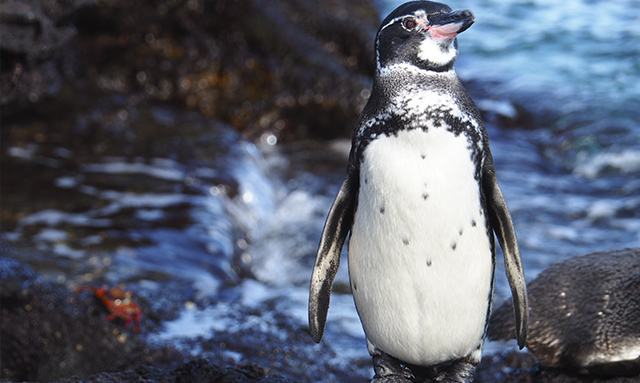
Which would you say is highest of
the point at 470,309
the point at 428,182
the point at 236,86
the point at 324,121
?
the point at 428,182

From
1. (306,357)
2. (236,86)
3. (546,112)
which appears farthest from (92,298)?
(546,112)

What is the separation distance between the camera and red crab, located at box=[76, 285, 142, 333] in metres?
4.05

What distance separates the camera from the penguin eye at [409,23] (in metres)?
2.62

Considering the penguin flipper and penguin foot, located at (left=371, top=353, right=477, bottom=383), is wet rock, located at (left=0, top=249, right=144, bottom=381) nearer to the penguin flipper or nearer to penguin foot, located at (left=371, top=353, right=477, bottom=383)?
the penguin flipper

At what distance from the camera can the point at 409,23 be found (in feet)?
8.62

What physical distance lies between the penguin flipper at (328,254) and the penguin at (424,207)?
0.12 ft

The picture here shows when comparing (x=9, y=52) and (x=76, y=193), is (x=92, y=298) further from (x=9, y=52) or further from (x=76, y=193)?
(x=9, y=52)

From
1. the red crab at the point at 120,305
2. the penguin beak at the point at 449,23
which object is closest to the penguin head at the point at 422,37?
the penguin beak at the point at 449,23

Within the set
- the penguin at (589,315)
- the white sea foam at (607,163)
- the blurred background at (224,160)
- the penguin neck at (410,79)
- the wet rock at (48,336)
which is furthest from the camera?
the white sea foam at (607,163)

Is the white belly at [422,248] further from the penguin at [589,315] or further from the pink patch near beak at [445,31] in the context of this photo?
the penguin at [589,315]

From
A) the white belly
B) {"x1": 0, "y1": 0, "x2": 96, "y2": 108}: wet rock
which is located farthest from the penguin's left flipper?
{"x1": 0, "y1": 0, "x2": 96, "y2": 108}: wet rock

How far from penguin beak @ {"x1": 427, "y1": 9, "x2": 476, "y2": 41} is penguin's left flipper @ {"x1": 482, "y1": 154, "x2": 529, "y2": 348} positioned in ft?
1.90

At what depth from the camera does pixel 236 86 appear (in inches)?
369

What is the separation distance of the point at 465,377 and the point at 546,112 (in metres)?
9.12
